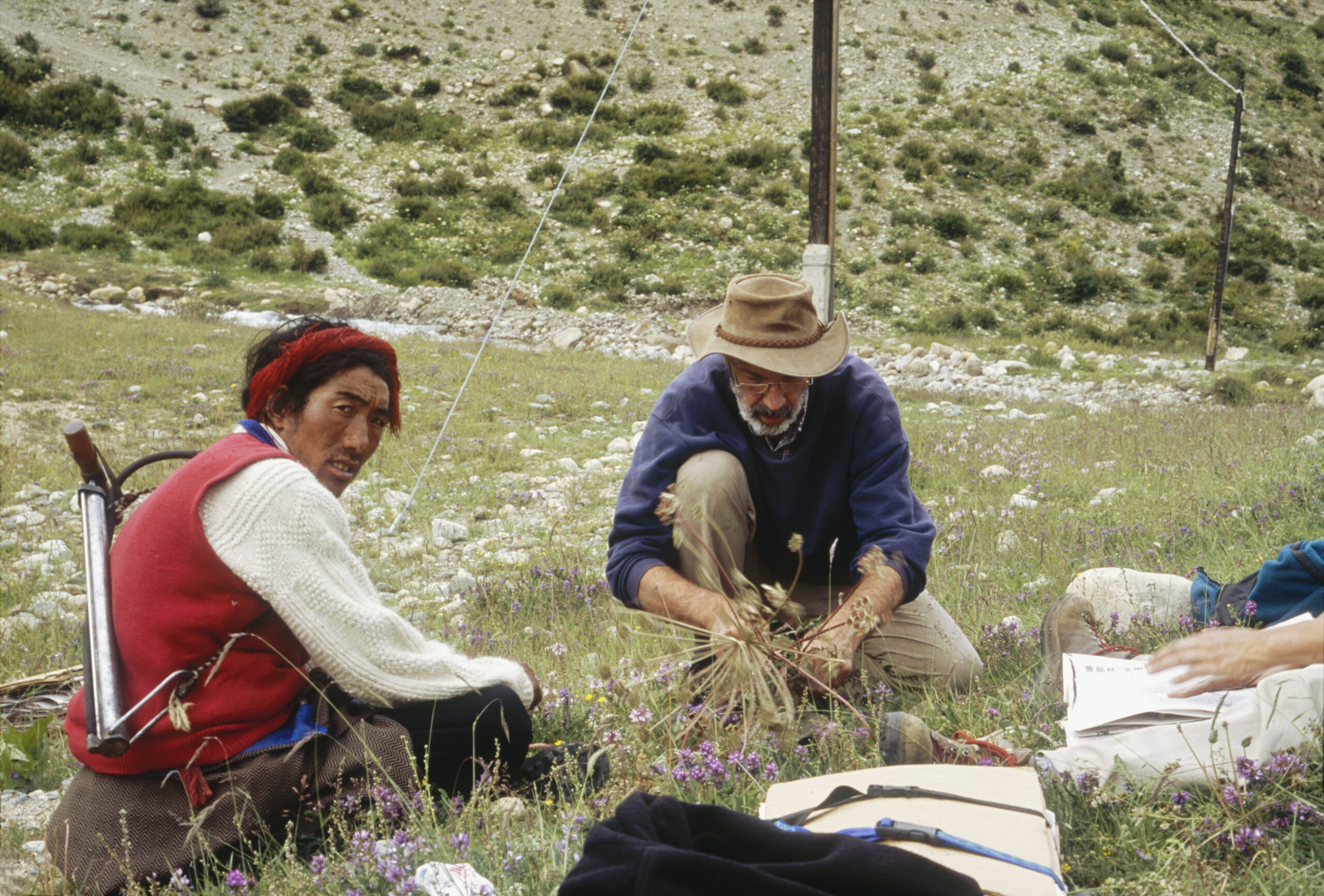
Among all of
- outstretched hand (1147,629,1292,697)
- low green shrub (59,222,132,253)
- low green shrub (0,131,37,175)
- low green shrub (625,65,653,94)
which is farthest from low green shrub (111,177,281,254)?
outstretched hand (1147,629,1292,697)

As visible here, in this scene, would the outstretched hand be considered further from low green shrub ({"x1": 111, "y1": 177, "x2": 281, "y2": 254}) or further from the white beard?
low green shrub ({"x1": 111, "y1": 177, "x2": 281, "y2": 254})

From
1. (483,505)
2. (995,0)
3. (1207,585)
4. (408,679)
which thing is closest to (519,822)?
(408,679)

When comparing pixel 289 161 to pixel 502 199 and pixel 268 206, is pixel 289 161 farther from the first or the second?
pixel 502 199

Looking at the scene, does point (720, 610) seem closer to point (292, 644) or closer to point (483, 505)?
point (292, 644)

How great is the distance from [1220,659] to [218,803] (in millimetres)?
2117

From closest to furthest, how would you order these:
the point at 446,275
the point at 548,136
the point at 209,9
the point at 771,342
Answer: the point at 771,342 → the point at 446,275 → the point at 548,136 → the point at 209,9

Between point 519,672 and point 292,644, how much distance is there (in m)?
0.61

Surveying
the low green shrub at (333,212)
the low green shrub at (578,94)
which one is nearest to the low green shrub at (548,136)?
the low green shrub at (578,94)

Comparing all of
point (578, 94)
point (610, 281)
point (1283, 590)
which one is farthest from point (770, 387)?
point (578, 94)

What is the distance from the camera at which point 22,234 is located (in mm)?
18594

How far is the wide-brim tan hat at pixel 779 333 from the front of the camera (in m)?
2.68

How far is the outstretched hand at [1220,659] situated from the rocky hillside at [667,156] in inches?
637

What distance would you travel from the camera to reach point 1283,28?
40.0 m

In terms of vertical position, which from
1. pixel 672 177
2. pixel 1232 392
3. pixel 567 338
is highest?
pixel 672 177
